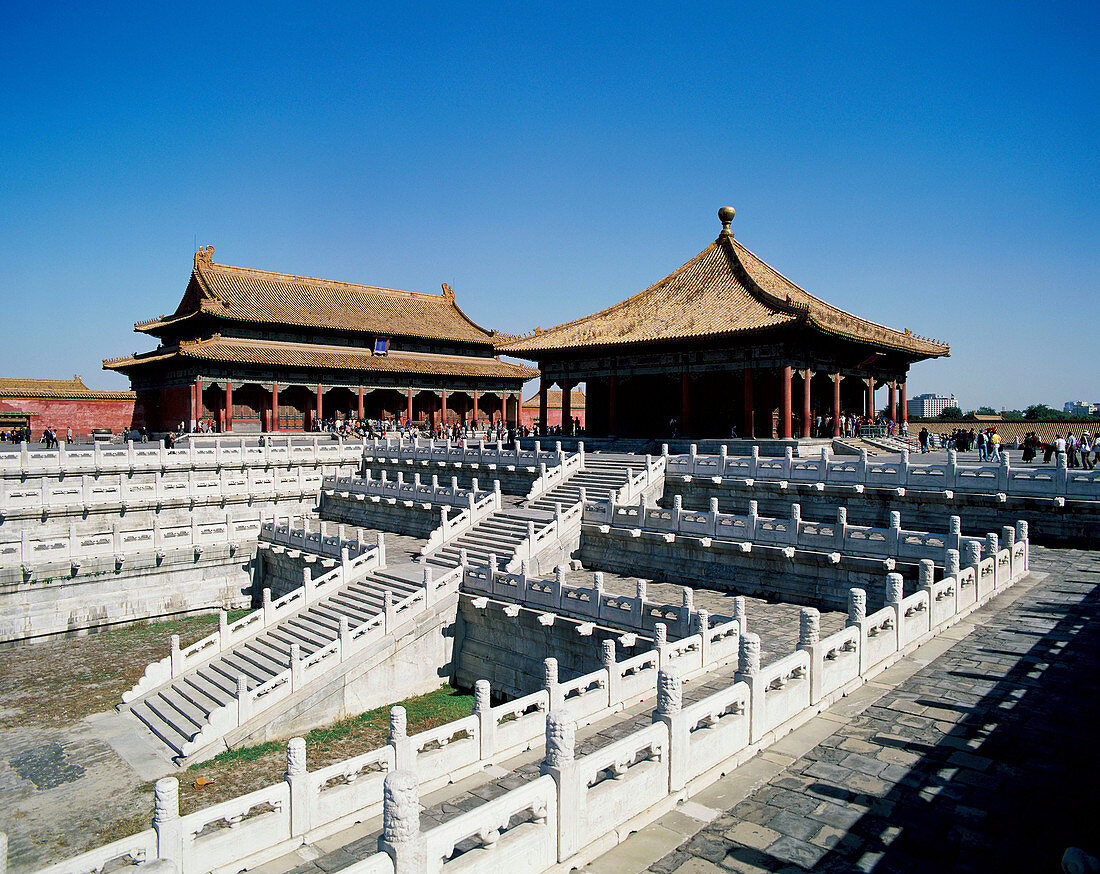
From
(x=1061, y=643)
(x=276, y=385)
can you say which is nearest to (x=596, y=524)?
(x=1061, y=643)

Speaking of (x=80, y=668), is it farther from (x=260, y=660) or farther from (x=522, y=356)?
(x=522, y=356)

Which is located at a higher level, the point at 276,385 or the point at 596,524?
the point at 276,385

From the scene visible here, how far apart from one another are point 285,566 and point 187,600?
3.64 metres

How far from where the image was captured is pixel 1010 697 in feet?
29.6

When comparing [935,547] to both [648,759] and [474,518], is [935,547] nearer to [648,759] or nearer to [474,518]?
[648,759]

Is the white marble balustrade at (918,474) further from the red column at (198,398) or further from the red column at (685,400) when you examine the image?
the red column at (198,398)

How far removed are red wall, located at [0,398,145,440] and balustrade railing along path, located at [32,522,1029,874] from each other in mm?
38505

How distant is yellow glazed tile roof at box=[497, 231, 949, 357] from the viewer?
1051 inches

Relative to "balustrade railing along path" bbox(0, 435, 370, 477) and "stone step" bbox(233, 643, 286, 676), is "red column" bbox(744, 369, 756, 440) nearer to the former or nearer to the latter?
"stone step" bbox(233, 643, 286, 676)

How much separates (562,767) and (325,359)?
39114 mm

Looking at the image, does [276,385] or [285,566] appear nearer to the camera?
[285,566]

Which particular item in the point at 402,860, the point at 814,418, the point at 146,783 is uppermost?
the point at 814,418

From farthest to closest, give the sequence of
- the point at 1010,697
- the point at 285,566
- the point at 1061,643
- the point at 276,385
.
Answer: the point at 276,385
the point at 285,566
the point at 1061,643
the point at 1010,697

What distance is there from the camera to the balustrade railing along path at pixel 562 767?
5711 millimetres
